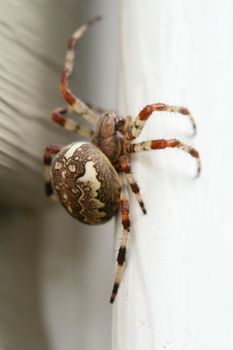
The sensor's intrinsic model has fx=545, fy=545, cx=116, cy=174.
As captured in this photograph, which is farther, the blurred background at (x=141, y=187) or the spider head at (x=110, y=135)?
the spider head at (x=110, y=135)

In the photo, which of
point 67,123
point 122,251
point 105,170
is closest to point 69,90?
point 67,123

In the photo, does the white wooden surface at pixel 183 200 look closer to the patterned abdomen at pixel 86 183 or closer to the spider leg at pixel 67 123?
the patterned abdomen at pixel 86 183

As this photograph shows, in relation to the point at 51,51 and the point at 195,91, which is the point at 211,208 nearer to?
the point at 195,91

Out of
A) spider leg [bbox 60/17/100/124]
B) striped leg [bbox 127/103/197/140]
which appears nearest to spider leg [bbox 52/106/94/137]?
spider leg [bbox 60/17/100/124]

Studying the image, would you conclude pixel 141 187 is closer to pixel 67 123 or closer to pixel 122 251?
pixel 122 251

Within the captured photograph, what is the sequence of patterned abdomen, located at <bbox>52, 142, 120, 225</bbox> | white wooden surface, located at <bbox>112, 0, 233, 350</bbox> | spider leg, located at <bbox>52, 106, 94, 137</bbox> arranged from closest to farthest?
white wooden surface, located at <bbox>112, 0, 233, 350</bbox>, patterned abdomen, located at <bbox>52, 142, 120, 225</bbox>, spider leg, located at <bbox>52, 106, 94, 137</bbox>

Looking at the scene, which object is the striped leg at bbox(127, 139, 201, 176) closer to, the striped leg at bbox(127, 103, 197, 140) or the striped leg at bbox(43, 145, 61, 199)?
the striped leg at bbox(127, 103, 197, 140)

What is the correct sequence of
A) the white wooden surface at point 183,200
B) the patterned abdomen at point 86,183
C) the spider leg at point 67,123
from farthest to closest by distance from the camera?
1. the spider leg at point 67,123
2. the patterned abdomen at point 86,183
3. the white wooden surface at point 183,200

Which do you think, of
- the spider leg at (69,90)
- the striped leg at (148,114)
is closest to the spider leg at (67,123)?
the spider leg at (69,90)
